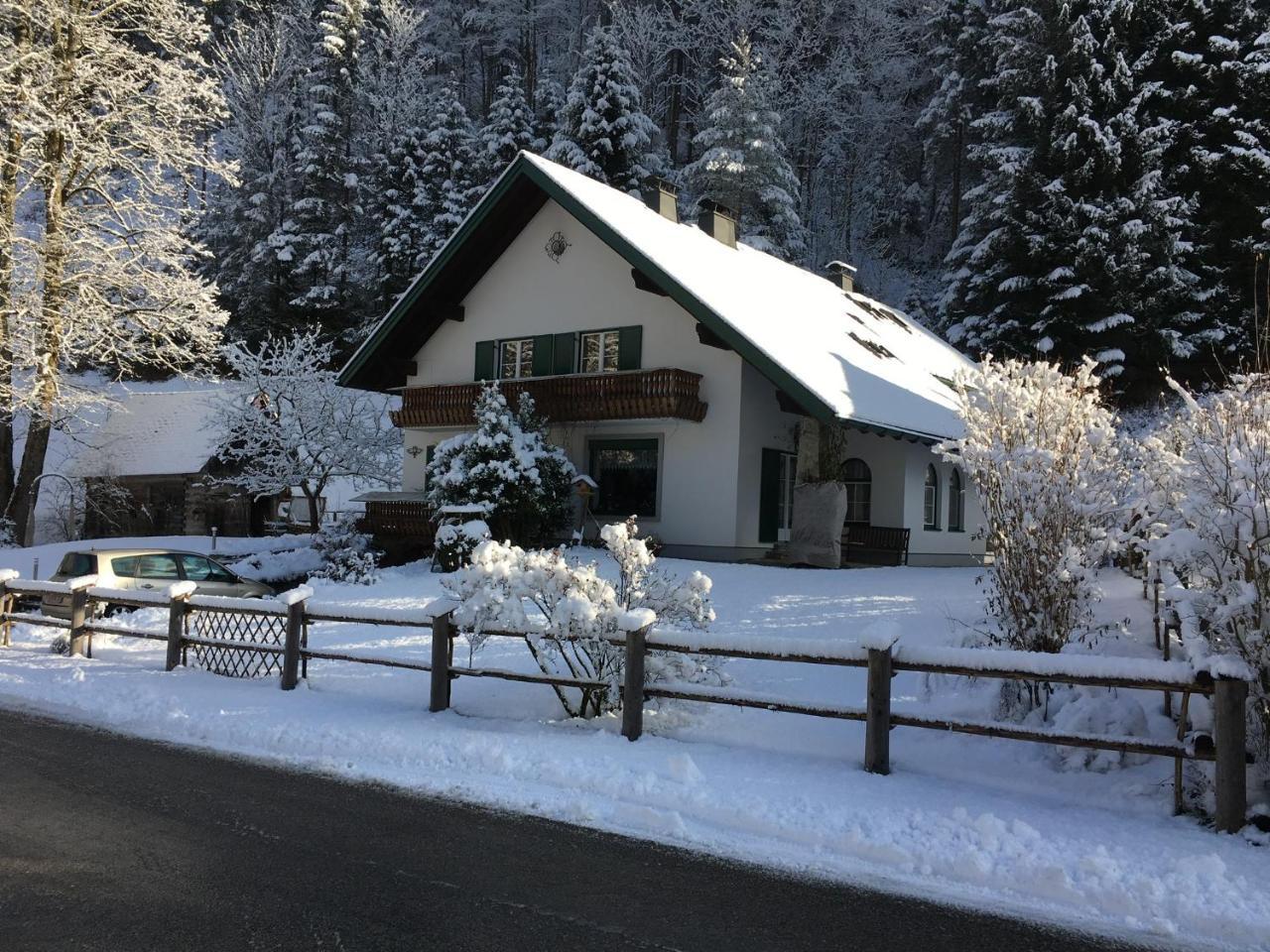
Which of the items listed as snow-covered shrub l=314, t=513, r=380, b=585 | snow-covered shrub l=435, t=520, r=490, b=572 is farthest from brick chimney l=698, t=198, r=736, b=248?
snow-covered shrub l=314, t=513, r=380, b=585

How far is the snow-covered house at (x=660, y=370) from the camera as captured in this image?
19891 mm

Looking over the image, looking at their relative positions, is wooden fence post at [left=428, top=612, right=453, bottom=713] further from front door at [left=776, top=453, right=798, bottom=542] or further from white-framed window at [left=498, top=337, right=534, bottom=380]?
white-framed window at [left=498, top=337, right=534, bottom=380]

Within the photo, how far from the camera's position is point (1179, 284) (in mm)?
33406

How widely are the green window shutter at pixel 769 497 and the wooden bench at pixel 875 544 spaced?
1.54 meters

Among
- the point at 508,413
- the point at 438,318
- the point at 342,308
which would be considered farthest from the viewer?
the point at 342,308

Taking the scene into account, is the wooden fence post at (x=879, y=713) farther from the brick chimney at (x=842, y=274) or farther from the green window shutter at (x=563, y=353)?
the brick chimney at (x=842, y=274)

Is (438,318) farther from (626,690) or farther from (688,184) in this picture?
(688,184)

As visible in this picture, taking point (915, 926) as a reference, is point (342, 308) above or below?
above

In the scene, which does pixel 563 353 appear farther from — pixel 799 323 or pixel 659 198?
pixel 659 198

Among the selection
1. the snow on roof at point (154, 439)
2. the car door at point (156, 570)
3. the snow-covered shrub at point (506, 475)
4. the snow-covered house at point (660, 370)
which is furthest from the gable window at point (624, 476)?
the snow on roof at point (154, 439)

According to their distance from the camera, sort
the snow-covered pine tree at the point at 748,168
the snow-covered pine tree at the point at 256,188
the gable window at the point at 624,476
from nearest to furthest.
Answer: the gable window at the point at 624,476 → the snow-covered pine tree at the point at 748,168 → the snow-covered pine tree at the point at 256,188

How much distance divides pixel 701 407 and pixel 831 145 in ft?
126

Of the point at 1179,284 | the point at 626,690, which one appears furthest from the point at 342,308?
the point at 626,690

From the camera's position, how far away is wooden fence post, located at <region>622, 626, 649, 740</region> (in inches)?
330
